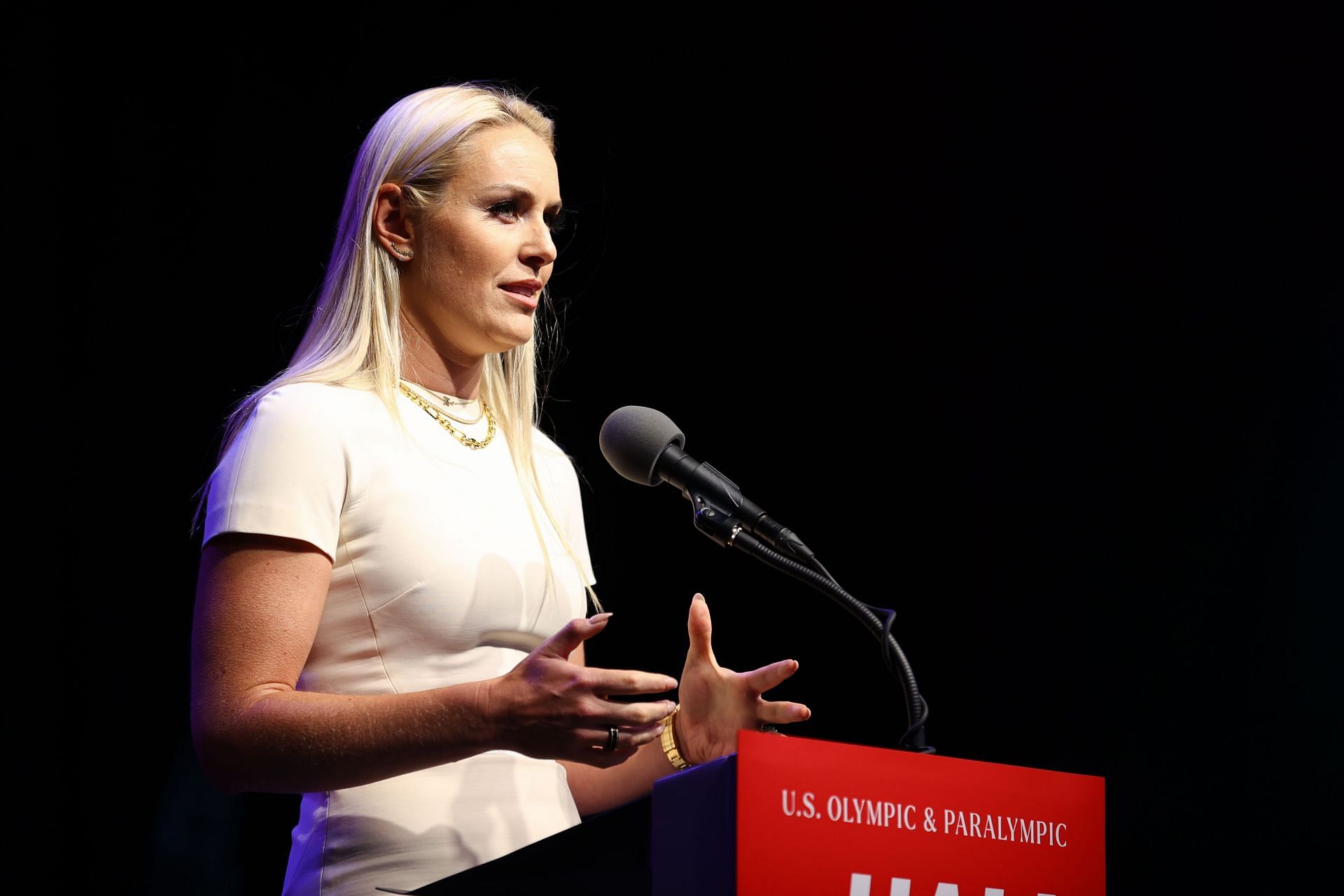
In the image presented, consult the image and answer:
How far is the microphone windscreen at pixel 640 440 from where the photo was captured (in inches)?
60.7

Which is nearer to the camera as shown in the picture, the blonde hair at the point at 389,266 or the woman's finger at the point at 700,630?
the woman's finger at the point at 700,630

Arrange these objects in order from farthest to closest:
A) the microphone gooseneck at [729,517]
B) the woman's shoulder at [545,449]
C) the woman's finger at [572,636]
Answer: the woman's shoulder at [545,449]
the microphone gooseneck at [729,517]
the woman's finger at [572,636]

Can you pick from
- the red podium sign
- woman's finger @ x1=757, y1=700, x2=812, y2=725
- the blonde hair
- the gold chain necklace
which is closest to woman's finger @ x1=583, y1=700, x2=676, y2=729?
the red podium sign

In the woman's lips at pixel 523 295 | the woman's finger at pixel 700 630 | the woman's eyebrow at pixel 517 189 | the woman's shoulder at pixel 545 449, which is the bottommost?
the woman's finger at pixel 700 630

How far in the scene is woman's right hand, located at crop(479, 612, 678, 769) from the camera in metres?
1.09

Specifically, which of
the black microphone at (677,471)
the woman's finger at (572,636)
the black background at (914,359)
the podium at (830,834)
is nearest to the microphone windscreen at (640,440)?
the black microphone at (677,471)

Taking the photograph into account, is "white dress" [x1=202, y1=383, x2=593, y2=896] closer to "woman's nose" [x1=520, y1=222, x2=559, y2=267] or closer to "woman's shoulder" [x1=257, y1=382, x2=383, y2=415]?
"woman's shoulder" [x1=257, y1=382, x2=383, y2=415]

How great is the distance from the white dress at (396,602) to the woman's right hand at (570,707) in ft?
1.17

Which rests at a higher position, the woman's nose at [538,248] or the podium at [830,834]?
the woman's nose at [538,248]

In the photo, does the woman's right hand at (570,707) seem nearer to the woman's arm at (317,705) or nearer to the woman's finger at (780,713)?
the woman's arm at (317,705)

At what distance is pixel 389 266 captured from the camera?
1.81 metres

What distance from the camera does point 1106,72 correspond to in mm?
2826

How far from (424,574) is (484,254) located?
19.9 inches

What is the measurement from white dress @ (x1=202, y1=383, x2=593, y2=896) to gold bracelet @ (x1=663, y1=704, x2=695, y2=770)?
0.55ft
